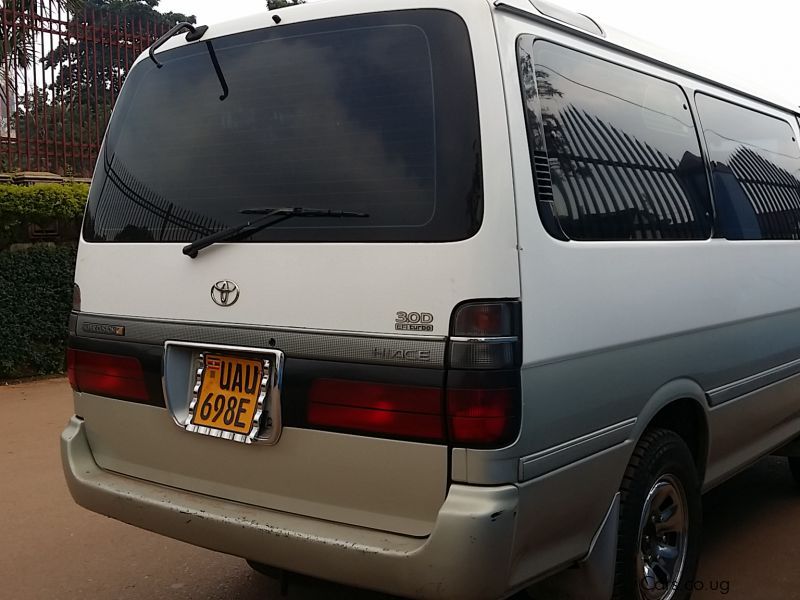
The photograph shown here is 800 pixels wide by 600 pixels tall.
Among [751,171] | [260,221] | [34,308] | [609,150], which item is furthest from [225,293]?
[34,308]

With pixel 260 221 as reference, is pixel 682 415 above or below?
below

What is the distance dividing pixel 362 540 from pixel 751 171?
2.56 m

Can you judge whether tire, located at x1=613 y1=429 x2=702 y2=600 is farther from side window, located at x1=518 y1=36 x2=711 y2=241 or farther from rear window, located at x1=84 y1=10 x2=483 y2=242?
rear window, located at x1=84 y1=10 x2=483 y2=242

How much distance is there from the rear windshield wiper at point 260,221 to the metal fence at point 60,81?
20.4 feet

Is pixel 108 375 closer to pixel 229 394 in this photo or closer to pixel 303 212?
pixel 229 394

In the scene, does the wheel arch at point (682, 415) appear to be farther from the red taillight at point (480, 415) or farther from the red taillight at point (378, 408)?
the red taillight at point (378, 408)

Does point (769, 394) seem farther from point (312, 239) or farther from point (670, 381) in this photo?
point (312, 239)

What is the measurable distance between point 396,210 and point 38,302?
5760 mm

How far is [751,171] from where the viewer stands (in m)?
3.80

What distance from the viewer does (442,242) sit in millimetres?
2273

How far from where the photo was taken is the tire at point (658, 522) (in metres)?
2.75

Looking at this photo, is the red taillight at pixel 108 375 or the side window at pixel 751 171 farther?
the side window at pixel 751 171

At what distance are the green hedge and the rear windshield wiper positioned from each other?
16.7 ft

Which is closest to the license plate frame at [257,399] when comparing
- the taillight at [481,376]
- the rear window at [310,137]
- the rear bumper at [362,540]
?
the rear bumper at [362,540]
